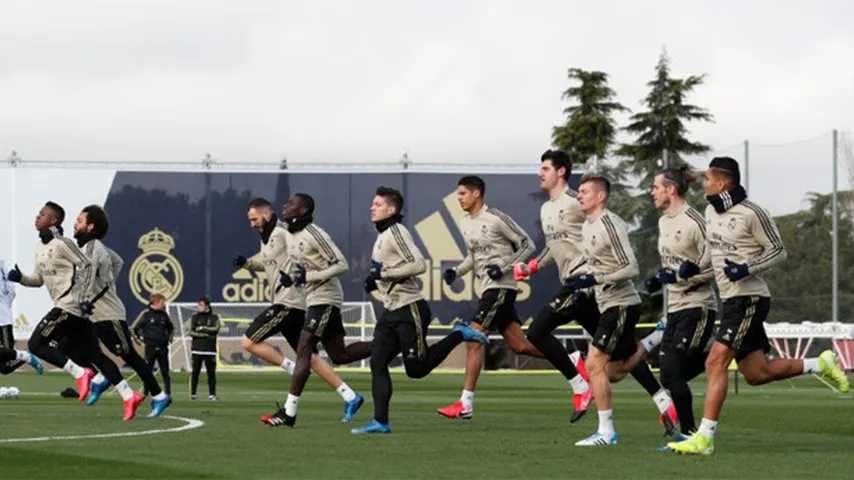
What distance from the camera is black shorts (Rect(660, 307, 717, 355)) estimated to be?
48.9ft

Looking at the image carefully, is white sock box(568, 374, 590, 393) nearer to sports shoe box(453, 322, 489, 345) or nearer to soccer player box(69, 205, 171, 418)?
sports shoe box(453, 322, 489, 345)

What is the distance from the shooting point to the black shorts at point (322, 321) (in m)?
18.2

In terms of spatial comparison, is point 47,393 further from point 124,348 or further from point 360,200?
point 360,200

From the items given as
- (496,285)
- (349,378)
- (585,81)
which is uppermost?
(585,81)

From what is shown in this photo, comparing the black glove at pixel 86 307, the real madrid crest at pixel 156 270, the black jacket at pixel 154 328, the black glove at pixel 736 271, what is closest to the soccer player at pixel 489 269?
the black glove at pixel 86 307

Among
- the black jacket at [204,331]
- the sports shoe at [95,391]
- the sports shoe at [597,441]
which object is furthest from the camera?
the black jacket at [204,331]

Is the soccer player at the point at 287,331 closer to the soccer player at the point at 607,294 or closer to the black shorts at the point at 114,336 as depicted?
the black shorts at the point at 114,336

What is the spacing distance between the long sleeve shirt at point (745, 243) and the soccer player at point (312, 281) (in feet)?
15.3

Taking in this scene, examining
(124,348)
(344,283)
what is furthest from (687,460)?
(344,283)

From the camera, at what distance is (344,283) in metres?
49.5

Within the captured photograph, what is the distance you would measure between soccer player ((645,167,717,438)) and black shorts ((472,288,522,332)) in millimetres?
4320

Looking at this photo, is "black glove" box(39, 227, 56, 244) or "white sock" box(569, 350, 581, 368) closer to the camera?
"white sock" box(569, 350, 581, 368)

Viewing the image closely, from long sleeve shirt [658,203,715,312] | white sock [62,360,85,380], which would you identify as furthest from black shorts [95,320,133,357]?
long sleeve shirt [658,203,715,312]

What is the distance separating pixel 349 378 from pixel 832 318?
11.4 metres
